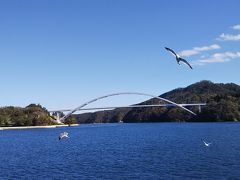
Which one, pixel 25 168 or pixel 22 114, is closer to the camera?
pixel 25 168

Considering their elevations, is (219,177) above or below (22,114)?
below

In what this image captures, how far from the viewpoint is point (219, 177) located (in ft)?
119

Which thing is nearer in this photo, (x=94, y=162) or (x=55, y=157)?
(x=94, y=162)

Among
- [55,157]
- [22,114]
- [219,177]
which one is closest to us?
[219,177]

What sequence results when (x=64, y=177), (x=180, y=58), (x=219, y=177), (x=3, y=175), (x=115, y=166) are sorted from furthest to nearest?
(x=115, y=166) → (x=3, y=175) → (x=64, y=177) → (x=219, y=177) → (x=180, y=58)

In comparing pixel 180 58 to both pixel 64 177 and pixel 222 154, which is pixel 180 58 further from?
pixel 222 154

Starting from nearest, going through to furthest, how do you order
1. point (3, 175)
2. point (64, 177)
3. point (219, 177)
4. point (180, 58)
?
point (180, 58)
point (219, 177)
point (64, 177)
point (3, 175)

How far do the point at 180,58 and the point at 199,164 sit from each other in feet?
81.6

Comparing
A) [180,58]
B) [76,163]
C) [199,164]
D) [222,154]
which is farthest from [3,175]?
[180,58]

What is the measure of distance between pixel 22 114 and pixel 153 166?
515 ft

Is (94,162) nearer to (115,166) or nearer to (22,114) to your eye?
(115,166)

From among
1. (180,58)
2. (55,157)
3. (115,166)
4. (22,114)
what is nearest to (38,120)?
(22,114)

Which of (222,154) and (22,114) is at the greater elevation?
(22,114)

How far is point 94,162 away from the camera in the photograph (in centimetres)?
4938
